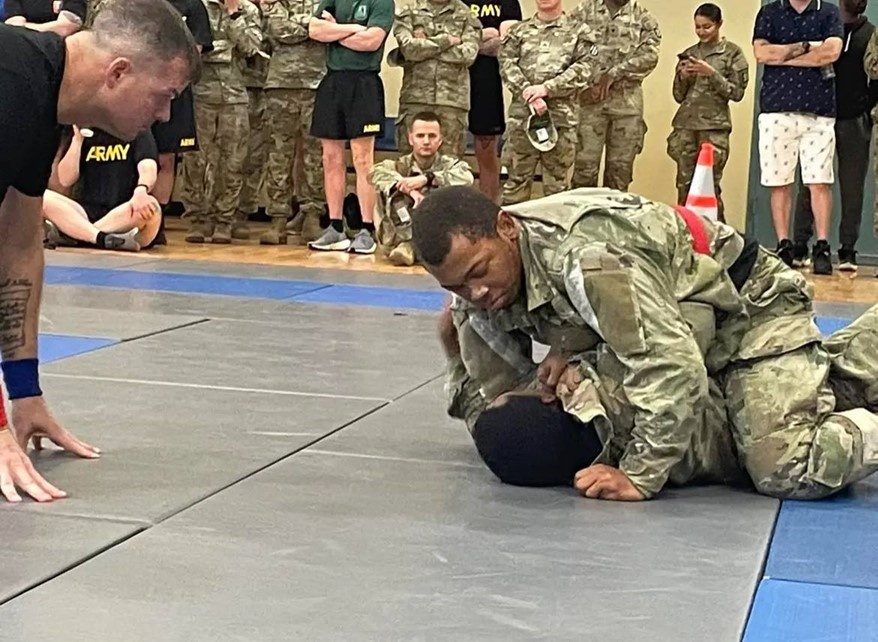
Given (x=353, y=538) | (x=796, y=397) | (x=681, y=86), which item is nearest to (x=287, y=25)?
(x=681, y=86)

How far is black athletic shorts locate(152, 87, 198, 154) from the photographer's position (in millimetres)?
9555

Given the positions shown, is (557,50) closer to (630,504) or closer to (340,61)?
(340,61)

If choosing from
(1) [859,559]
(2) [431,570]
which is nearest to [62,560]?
(2) [431,570]

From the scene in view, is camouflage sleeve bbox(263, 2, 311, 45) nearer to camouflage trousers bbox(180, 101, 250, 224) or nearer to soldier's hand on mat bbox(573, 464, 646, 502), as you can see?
camouflage trousers bbox(180, 101, 250, 224)

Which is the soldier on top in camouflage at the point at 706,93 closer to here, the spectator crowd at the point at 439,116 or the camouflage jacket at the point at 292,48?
A: the spectator crowd at the point at 439,116

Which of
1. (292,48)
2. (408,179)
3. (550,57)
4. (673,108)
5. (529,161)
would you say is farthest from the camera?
(673,108)

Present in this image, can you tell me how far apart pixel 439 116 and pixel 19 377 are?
6.62 metres

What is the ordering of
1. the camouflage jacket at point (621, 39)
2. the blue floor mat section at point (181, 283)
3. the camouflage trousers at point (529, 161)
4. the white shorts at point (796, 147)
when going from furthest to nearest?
the camouflage jacket at point (621, 39), the camouflage trousers at point (529, 161), the white shorts at point (796, 147), the blue floor mat section at point (181, 283)

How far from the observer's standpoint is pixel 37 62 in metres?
3.01

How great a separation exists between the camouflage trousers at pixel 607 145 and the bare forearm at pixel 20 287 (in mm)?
7188

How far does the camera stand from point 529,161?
394 inches

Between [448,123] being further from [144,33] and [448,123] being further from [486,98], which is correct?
[144,33]

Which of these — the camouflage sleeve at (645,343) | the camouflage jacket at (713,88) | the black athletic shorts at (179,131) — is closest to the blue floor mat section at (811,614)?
the camouflage sleeve at (645,343)

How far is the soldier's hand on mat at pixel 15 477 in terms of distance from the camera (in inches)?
125
